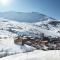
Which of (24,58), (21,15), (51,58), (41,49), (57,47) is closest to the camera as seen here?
(24,58)

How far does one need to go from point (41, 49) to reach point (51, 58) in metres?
1.84

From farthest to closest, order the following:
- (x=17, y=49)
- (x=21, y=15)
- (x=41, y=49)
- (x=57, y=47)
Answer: (x=21, y=15)
(x=57, y=47)
(x=41, y=49)
(x=17, y=49)

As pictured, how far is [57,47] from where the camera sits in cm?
1148

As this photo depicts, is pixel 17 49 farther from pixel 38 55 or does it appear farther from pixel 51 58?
pixel 51 58

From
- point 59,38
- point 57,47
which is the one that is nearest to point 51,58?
point 57,47

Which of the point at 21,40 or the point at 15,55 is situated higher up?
the point at 21,40

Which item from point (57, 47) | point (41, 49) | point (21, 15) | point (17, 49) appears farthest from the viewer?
point (21, 15)

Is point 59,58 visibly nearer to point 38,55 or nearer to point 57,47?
point 38,55

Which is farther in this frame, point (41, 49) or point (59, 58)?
point (41, 49)

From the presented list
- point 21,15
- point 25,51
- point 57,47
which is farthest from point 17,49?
point 21,15

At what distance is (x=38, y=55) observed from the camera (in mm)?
8805

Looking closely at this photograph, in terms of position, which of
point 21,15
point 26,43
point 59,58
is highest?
point 21,15

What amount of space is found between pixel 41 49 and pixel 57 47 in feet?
5.24

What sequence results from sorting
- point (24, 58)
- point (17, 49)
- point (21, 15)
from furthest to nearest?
point (21, 15), point (17, 49), point (24, 58)
